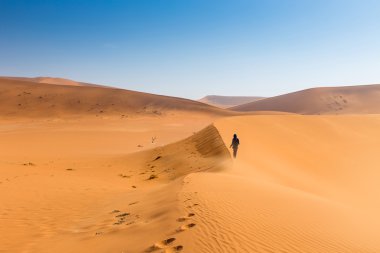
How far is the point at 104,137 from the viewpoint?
29469 millimetres

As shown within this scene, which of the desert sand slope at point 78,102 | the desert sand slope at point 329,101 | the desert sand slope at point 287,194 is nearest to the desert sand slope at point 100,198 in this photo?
the desert sand slope at point 287,194

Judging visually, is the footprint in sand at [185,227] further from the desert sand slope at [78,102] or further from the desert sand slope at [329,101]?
the desert sand slope at [329,101]

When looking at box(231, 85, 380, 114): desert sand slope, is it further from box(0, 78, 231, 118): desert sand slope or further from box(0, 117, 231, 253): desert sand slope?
box(0, 117, 231, 253): desert sand slope

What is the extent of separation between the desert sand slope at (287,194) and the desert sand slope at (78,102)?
36.8 meters

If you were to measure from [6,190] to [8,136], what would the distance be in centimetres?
1949

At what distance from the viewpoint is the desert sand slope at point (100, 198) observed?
235 inches

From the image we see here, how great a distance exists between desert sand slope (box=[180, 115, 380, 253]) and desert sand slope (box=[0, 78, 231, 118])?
3676 centimetres

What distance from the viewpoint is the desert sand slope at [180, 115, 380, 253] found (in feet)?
17.3

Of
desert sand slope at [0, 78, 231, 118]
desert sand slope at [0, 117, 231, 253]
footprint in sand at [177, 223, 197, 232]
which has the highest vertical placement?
desert sand slope at [0, 78, 231, 118]

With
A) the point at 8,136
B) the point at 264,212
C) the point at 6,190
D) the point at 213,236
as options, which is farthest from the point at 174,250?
the point at 8,136

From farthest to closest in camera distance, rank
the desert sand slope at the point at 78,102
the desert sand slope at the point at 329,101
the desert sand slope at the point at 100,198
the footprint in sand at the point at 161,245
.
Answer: the desert sand slope at the point at 329,101 < the desert sand slope at the point at 78,102 < the desert sand slope at the point at 100,198 < the footprint in sand at the point at 161,245

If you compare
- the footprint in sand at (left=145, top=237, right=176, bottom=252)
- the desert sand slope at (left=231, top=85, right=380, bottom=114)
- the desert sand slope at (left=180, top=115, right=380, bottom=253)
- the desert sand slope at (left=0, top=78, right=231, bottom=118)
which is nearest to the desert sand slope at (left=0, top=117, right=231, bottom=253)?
the footprint in sand at (left=145, top=237, right=176, bottom=252)

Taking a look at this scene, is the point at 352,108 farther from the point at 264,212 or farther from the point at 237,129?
the point at 264,212

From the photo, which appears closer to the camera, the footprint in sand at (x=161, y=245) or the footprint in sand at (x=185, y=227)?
the footprint in sand at (x=161, y=245)
